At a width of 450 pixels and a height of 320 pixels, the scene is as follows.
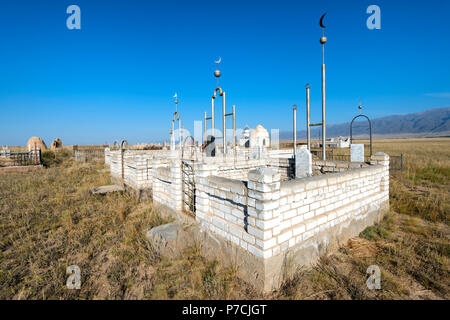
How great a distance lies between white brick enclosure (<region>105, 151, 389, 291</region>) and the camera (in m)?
3.22

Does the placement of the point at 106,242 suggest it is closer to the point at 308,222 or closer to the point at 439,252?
the point at 308,222

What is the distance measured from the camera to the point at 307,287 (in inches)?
134

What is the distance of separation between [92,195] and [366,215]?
31.7ft

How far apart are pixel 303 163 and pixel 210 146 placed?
5.52 metres

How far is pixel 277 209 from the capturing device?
129 inches

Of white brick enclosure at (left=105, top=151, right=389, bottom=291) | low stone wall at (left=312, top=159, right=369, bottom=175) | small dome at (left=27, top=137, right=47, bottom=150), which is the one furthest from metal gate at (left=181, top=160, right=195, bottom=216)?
small dome at (left=27, top=137, right=47, bottom=150)

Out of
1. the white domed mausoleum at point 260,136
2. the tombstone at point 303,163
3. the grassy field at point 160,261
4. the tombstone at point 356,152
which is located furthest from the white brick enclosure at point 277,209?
the white domed mausoleum at point 260,136

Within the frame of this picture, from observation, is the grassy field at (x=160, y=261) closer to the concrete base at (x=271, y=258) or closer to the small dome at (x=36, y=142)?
the concrete base at (x=271, y=258)

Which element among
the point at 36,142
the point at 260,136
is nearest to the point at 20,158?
the point at 36,142

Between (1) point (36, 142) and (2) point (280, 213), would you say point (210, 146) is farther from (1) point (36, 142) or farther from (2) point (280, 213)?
(1) point (36, 142)
